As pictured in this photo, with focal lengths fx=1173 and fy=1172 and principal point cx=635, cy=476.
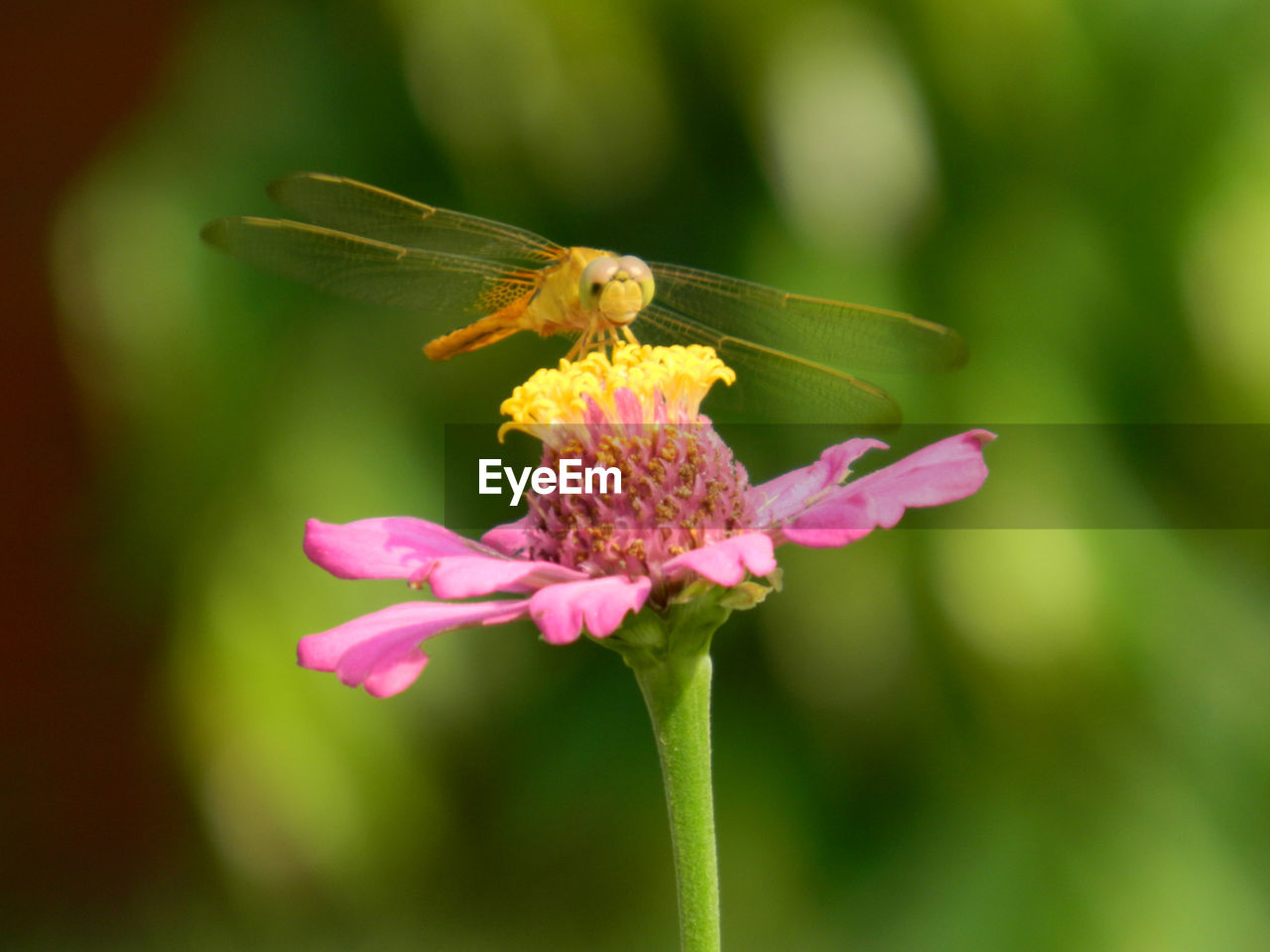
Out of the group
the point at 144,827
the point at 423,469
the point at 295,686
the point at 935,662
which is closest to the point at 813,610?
the point at 935,662

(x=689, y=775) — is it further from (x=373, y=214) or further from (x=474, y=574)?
(x=373, y=214)

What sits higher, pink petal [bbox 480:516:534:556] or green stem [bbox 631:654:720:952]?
pink petal [bbox 480:516:534:556]

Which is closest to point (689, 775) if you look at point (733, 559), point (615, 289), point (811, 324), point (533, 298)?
point (733, 559)

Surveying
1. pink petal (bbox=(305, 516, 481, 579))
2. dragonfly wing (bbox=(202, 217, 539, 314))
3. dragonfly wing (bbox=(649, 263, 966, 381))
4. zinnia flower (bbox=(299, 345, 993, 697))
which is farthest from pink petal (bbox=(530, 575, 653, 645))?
dragonfly wing (bbox=(649, 263, 966, 381))

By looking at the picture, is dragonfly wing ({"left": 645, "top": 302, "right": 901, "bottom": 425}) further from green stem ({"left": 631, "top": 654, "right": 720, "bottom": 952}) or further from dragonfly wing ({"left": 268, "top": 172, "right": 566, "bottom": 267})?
green stem ({"left": 631, "top": 654, "right": 720, "bottom": 952})

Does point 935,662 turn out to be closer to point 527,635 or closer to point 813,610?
point 813,610

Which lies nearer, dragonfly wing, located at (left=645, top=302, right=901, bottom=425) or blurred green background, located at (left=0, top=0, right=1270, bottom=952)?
dragonfly wing, located at (left=645, top=302, right=901, bottom=425)
